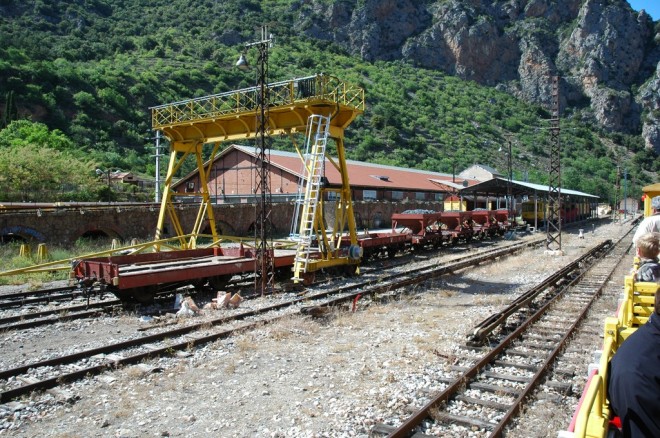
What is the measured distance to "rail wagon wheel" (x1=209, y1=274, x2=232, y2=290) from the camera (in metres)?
13.5

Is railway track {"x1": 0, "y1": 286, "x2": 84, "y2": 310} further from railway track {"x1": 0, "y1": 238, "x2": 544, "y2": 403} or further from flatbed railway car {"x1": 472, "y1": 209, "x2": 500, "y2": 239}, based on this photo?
flatbed railway car {"x1": 472, "y1": 209, "x2": 500, "y2": 239}

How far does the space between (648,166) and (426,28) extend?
71194 millimetres

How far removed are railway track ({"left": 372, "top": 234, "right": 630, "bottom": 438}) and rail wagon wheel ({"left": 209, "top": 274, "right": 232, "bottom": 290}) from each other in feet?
24.6

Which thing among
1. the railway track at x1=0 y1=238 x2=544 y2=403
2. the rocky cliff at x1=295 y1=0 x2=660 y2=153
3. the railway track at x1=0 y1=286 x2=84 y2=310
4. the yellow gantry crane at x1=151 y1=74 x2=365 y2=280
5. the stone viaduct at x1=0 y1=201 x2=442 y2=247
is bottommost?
the railway track at x1=0 y1=238 x2=544 y2=403

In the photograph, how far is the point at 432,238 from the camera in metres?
23.9

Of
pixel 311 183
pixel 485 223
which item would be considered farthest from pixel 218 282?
pixel 485 223

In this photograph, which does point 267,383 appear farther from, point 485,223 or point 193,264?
point 485,223

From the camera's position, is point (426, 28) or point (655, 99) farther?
point (426, 28)

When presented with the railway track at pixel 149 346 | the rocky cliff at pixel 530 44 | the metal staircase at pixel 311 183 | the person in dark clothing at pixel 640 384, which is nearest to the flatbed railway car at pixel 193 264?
the metal staircase at pixel 311 183

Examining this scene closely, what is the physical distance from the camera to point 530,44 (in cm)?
13875

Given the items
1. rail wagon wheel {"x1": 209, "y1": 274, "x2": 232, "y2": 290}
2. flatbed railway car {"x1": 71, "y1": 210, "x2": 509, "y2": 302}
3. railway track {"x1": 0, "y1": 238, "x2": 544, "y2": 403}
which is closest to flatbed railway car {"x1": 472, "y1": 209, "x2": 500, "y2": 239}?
flatbed railway car {"x1": 71, "y1": 210, "x2": 509, "y2": 302}

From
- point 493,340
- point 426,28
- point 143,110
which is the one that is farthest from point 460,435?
point 426,28

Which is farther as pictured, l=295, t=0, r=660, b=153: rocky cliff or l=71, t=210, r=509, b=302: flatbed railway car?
l=295, t=0, r=660, b=153: rocky cliff

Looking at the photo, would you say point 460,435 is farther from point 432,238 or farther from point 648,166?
point 648,166
